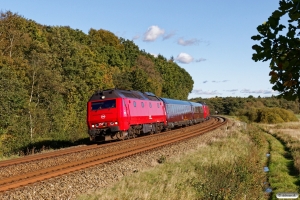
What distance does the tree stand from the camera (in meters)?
3.24

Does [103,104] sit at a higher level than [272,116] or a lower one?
higher

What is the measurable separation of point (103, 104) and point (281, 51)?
1986cm

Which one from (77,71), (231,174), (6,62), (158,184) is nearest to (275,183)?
(231,174)

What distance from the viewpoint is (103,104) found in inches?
896

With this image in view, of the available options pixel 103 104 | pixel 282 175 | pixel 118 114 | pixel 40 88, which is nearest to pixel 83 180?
pixel 282 175

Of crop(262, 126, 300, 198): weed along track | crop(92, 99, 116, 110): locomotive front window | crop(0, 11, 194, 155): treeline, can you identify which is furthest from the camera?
crop(0, 11, 194, 155): treeline

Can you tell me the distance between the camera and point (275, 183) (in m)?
16.2

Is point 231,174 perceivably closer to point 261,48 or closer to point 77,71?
point 261,48

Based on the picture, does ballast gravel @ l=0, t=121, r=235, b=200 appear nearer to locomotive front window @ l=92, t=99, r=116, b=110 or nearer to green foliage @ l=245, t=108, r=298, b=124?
locomotive front window @ l=92, t=99, r=116, b=110

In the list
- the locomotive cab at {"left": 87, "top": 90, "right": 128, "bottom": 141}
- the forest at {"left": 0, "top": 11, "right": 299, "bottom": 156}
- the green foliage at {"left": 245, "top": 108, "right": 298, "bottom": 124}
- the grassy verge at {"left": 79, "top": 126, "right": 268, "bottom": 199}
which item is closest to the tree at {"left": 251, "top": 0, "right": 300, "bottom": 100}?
the grassy verge at {"left": 79, "top": 126, "right": 268, "bottom": 199}

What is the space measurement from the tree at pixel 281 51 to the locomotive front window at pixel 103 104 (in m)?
19.1

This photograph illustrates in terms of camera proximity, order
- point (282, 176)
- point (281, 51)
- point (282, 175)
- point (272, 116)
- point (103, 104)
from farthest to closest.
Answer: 1. point (272, 116)
2. point (103, 104)
3. point (282, 175)
4. point (282, 176)
5. point (281, 51)

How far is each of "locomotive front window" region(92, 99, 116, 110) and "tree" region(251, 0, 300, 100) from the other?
62.7 feet

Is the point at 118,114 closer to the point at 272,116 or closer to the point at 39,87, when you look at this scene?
the point at 39,87
